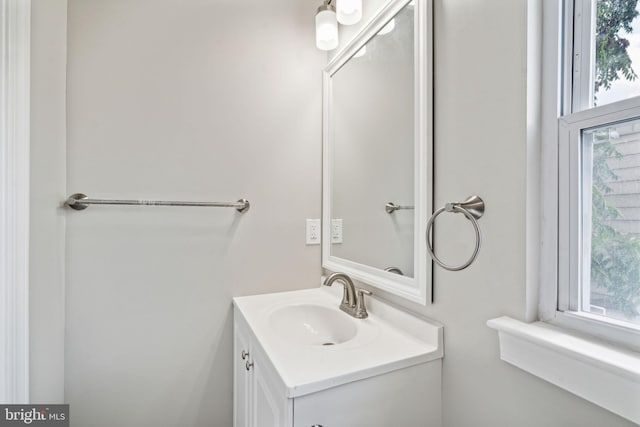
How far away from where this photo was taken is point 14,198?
0.79m

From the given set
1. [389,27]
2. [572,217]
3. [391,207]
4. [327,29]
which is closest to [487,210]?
[572,217]

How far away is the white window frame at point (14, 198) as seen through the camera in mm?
758

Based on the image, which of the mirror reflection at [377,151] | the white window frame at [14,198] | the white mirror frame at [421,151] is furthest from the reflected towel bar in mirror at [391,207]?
the white window frame at [14,198]

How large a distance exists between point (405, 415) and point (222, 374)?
33.4 inches

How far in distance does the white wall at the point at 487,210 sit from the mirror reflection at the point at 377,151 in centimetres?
14

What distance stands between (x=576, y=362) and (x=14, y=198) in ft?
4.36

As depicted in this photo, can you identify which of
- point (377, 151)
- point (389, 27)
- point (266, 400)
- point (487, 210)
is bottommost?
point (266, 400)

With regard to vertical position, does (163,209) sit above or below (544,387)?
above

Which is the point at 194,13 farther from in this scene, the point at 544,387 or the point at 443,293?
the point at 544,387

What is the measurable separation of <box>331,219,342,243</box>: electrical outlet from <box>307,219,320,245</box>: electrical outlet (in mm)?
84

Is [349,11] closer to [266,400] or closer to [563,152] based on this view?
[563,152]

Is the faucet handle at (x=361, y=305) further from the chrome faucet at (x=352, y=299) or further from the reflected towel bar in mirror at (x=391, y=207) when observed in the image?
the reflected towel bar in mirror at (x=391, y=207)

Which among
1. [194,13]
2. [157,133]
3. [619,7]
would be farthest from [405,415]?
[194,13]

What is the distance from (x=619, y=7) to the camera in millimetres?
579
